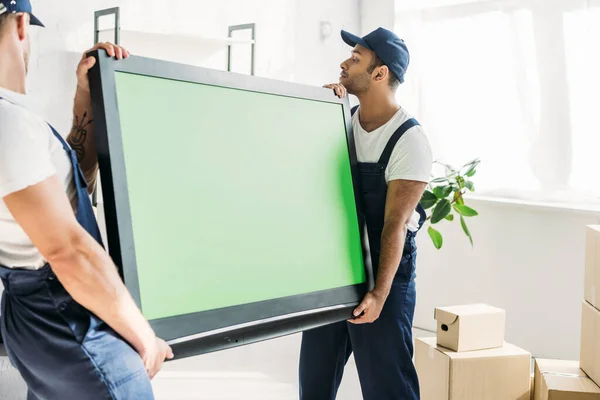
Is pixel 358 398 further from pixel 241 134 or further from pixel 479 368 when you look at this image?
pixel 241 134

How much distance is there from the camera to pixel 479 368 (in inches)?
105

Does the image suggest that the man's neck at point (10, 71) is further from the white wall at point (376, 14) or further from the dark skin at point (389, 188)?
the white wall at point (376, 14)

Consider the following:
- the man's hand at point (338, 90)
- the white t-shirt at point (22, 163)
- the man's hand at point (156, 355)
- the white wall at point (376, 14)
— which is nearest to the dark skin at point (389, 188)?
the man's hand at point (338, 90)

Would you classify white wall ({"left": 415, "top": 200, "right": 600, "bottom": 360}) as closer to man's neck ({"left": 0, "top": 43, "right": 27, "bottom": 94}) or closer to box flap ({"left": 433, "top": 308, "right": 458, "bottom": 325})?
box flap ({"left": 433, "top": 308, "right": 458, "bottom": 325})

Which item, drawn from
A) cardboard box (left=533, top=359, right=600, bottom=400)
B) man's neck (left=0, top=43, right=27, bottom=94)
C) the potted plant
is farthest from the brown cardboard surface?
man's neck (left=0, top=43, right=27, bottom=94)

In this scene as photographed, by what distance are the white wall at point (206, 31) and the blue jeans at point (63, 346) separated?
6.10ft

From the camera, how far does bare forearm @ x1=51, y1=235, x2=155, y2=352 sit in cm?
115

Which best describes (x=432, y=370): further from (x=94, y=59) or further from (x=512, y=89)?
(x=94, y=59)

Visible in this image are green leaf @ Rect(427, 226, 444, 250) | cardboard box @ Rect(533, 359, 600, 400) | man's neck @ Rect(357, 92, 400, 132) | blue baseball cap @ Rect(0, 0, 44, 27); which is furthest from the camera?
green leaf @ Rect(427, 226, 444, 250)

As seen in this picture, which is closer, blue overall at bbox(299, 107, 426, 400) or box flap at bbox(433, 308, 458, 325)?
blue overall at bbox(299, 107, 426, 400)

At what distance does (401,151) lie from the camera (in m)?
1.96

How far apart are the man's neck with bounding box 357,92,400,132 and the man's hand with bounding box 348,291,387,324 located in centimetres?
55

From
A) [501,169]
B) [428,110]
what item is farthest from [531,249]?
[428,110]

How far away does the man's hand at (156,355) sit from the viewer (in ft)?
4.12
